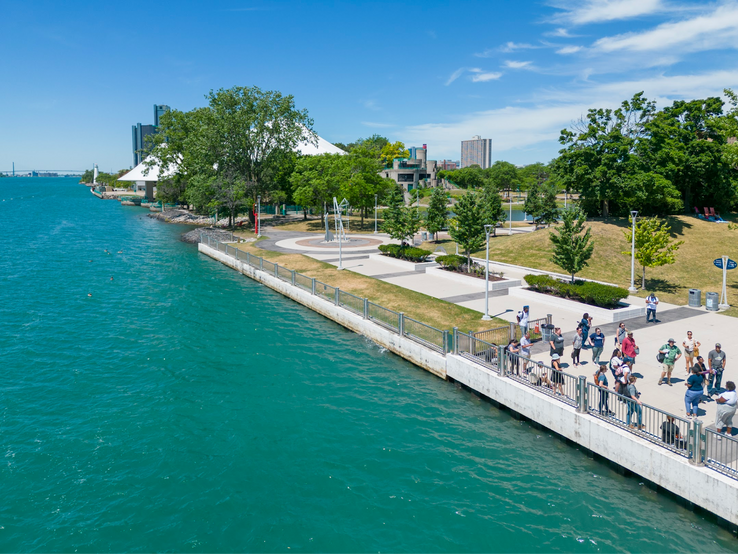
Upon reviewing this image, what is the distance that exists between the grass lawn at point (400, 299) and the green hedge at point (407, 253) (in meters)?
5.45

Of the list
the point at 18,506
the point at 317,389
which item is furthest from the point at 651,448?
the point at 18,506

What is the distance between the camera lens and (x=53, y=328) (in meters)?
26.9

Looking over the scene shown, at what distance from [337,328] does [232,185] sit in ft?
151

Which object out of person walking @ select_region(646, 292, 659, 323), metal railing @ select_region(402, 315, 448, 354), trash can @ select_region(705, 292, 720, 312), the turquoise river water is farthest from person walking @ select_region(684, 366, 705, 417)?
trash can @ select_region(705, 292, 720, 312)

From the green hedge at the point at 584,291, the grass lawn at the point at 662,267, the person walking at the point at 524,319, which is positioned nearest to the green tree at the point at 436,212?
the grass lawn at the point at 662,267

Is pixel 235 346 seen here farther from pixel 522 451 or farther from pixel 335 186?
pixel 335 186

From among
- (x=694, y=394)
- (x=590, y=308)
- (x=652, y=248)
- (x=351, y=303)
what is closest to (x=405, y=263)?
(x=351, y=303)

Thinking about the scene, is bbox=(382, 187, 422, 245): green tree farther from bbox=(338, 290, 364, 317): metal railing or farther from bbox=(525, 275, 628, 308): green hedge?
bbox=(338, 290, 364, 317): metal railing

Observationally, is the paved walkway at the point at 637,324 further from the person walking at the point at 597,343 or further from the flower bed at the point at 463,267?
the flower bed at the point at 463,267

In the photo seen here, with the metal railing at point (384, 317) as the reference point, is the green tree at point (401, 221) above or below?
above

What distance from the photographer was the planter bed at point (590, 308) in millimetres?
24234

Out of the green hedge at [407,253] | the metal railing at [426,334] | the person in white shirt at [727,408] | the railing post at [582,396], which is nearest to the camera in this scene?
the person in white shirt at [727,408]

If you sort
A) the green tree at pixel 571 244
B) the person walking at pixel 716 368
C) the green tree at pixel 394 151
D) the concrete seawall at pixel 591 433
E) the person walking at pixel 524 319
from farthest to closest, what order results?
the green tree at pixel 394 151 → the green tree at pixel 571 244 → the person walking at pixel 524 319 → the person walking at pixel 716 368 → the concrete seawall at pixel 591 433

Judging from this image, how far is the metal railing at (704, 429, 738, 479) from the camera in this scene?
448 inches
